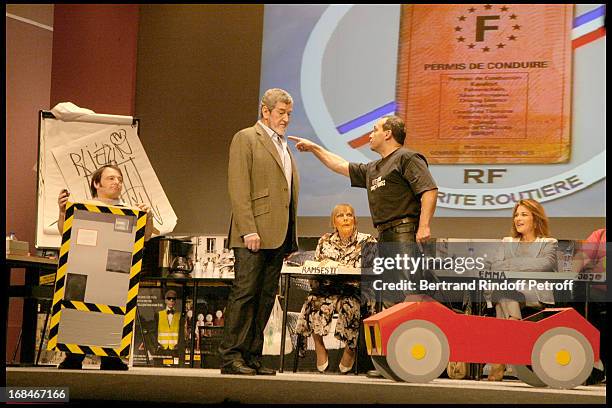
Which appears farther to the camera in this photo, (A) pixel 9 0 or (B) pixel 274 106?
(A) pixel 9 0

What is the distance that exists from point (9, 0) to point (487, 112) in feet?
13.0

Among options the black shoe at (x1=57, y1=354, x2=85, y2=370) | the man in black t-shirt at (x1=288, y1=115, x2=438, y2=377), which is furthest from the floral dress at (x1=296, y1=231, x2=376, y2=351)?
the black shoe at (x1=57, y1=354, x2=85, y2=370)

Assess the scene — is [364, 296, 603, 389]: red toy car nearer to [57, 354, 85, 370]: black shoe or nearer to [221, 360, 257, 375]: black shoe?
[221, 360, 257, 375]: black shoe

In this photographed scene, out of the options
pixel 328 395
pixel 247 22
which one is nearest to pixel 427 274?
pixel 328 395

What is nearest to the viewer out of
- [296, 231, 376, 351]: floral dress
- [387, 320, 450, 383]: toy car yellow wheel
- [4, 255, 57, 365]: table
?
[387, 320, 450, 383]: toy car yellow wheel

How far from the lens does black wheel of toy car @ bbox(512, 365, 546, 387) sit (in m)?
3.92

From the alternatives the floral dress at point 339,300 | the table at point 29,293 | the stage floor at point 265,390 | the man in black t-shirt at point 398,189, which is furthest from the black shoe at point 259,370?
the table at point 29,293

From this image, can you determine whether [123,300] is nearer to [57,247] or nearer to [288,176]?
[288,176]

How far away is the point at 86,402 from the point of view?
3756 mm

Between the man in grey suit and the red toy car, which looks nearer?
the red toy car

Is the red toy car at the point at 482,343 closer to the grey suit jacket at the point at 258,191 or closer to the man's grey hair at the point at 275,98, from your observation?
the grey suit jacket at the point at 258,191

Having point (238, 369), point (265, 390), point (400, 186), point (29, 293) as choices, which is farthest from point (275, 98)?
point (29, 293)

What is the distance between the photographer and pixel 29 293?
5.52 m

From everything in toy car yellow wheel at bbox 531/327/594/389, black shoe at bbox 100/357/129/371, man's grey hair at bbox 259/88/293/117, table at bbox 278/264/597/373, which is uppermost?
man's grey hair at bbox 259/88/293/117
